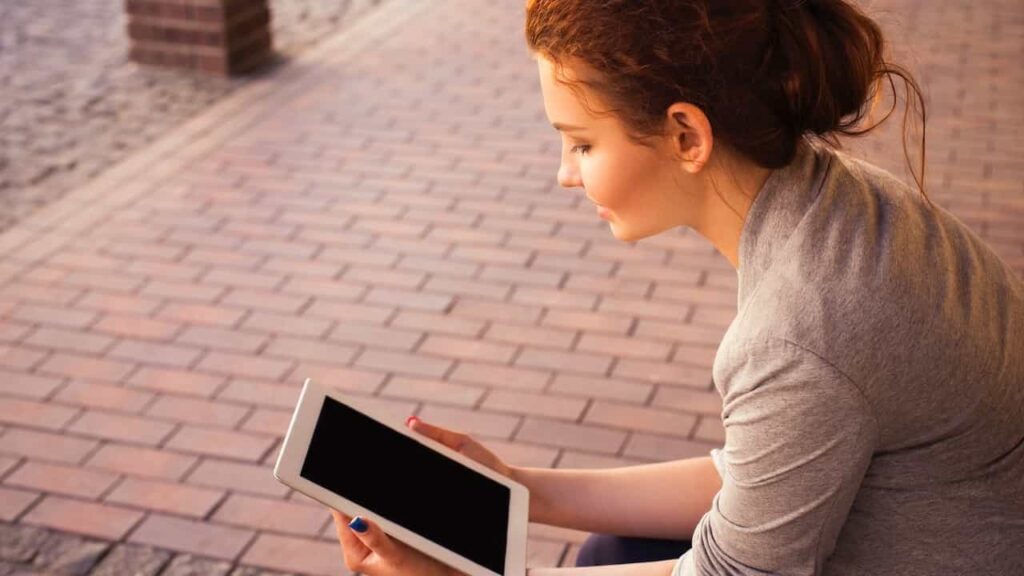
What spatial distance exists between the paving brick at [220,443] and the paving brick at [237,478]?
0.04 meters

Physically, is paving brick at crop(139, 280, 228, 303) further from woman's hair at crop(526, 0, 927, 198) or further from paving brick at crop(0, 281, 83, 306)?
Answer: woman's hair at crop(526, 0, 927, 198)

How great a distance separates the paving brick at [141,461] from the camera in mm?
3463

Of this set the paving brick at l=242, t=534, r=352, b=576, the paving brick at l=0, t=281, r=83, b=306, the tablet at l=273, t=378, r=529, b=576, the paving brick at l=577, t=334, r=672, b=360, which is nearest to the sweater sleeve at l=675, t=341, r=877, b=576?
the tablet at l=273, t=378, r=529, b=576

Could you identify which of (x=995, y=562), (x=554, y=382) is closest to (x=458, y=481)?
(x=995, y=562)

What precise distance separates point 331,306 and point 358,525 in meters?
2.70

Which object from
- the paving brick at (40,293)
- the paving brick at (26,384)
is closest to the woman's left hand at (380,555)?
the paving brick at (26,384)

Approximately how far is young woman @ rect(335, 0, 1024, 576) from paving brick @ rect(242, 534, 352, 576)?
1540 millimetres

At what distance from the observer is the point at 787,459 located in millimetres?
1504

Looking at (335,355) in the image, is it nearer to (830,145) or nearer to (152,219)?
(152,219)

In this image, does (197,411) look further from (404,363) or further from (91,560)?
(91,560)

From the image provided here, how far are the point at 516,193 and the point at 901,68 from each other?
3823mm

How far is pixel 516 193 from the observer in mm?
5426

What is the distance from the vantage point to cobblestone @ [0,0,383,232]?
5.65 metres

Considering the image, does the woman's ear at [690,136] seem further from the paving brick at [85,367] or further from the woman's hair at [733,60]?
the paving brick at [85,367]
